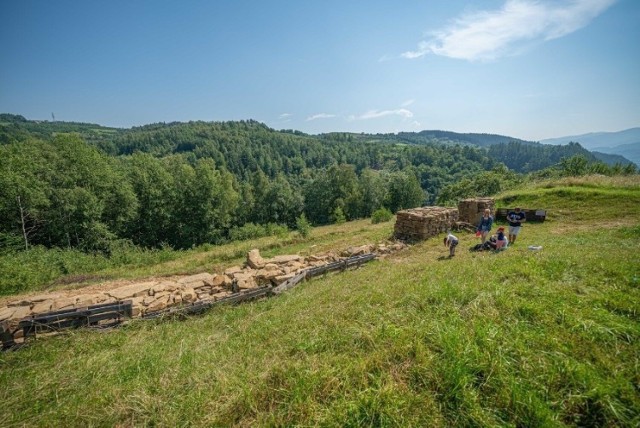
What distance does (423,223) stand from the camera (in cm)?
1598

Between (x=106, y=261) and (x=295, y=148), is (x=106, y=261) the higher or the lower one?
the lower one

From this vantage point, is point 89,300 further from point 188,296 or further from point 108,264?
point 108,264

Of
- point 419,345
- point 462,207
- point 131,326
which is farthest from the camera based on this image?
point 462,207

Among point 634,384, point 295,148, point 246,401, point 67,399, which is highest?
point 295,148

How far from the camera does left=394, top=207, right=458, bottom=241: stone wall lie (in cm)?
1605

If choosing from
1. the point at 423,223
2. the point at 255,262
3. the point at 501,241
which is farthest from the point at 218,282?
the point at 501,241

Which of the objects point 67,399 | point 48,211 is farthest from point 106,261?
point 67,399

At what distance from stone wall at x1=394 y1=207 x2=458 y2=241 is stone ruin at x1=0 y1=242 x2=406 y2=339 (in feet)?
20.0

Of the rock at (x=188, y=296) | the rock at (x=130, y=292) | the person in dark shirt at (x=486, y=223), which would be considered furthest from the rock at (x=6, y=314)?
the person in dark shirt at (x=486, y=223)

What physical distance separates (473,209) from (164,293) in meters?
17.9

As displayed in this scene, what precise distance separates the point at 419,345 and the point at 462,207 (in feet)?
55.1

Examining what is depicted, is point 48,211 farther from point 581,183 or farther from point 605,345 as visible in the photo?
point 581,183

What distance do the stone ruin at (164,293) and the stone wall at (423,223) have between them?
6.11 meters

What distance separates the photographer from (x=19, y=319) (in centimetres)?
734
